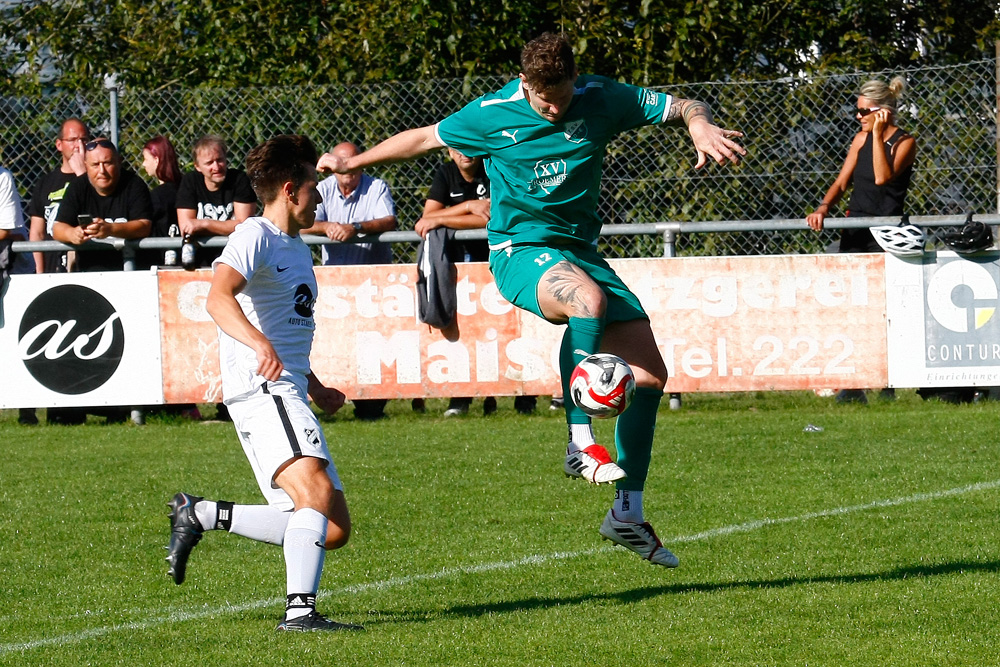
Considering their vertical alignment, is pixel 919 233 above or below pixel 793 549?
above

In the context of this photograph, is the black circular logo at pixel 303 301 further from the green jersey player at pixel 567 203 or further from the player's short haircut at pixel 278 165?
the green jersey player at pixel 567 203

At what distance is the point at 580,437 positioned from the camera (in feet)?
20.9

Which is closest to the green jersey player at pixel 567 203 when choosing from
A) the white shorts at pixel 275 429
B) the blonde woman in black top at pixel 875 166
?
the white shorts at pixel 275 429

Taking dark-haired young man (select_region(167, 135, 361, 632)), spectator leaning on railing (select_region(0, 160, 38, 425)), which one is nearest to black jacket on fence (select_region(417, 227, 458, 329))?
spectator leaning on railing (select_region(0, 160, 38, 425))

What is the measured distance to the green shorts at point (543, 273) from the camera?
660cm

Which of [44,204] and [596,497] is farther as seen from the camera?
[44,204]

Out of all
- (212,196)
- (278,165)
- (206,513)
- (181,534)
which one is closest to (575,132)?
(278,165)

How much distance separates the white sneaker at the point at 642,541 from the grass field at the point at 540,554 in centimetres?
11

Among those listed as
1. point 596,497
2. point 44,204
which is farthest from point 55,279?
point 596,497

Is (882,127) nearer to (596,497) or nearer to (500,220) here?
(596,497)

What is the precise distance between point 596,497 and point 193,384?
4.52m

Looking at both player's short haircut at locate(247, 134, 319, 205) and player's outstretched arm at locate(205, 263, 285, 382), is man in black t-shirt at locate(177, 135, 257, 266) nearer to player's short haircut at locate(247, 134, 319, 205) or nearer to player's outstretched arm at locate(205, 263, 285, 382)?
player's short haircut at locate(247, 134, 319, 205)

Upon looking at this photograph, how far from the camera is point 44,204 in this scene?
12523 millimetres

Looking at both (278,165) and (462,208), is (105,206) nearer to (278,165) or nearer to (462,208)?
(462,208)
